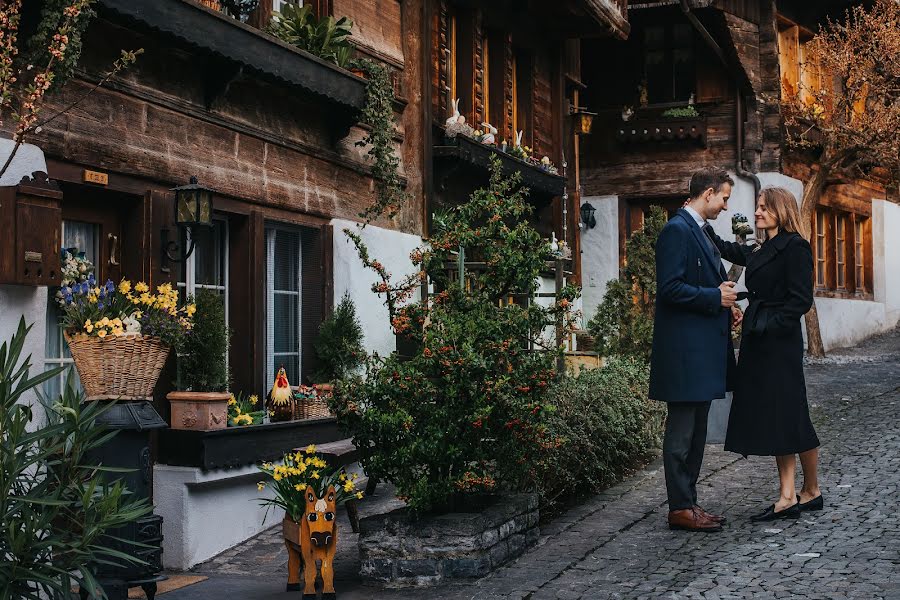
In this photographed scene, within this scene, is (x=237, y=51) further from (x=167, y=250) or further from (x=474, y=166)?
(x=474, y=166)

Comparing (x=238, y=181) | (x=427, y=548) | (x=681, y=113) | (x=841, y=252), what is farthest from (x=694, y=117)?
(x=427, y=548)

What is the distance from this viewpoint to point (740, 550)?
20.9 ft

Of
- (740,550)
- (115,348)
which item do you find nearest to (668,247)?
(740,550)

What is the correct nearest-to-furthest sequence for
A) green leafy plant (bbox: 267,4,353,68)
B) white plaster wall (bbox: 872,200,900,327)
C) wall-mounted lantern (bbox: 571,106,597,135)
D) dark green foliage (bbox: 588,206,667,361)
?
green leafy plant (bbox: 267,4,353,68)
dark green foliage (bbox: 588,206,667,361)
wall-mounted lantern (bbox: 571,106,597,135)
white plaster wall (bbox: 872,200,900,327)

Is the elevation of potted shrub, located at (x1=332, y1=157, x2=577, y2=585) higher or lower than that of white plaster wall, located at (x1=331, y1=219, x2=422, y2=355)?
lower

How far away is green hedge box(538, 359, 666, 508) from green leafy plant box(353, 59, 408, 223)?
2306 mm

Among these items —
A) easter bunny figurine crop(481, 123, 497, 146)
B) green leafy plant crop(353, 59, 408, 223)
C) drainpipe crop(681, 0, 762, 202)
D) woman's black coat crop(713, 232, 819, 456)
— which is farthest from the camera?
drainpipe crop(681, 0, 762, 202)

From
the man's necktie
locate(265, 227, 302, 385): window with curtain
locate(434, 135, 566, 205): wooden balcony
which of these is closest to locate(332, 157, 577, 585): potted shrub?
the man's necktie

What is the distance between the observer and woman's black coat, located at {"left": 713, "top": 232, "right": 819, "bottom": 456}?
22.9ft

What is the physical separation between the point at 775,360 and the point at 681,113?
13.1 metres

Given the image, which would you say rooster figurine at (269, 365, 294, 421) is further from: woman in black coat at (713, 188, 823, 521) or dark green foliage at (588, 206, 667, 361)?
dark green foliage at (588, 206, 667, 361)

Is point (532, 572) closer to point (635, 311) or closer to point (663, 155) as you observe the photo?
point (635, 311)

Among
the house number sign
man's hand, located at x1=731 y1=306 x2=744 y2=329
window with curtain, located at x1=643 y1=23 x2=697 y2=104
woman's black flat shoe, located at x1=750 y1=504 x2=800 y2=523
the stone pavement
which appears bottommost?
the stone pavement

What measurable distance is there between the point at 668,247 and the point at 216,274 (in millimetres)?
3476
